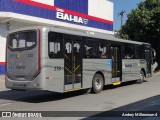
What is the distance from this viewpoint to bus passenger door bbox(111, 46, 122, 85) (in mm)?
17812

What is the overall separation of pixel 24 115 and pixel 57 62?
137 inches

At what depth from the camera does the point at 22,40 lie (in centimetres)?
1335

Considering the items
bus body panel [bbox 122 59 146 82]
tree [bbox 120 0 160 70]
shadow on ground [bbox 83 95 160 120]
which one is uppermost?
tree [bbox 120 0 160 70]

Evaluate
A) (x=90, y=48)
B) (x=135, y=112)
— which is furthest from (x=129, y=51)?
(x=135, y=112)

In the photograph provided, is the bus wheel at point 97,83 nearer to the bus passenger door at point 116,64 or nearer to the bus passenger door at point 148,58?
the bus passenger door at point 116,64

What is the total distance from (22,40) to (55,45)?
1332 mm

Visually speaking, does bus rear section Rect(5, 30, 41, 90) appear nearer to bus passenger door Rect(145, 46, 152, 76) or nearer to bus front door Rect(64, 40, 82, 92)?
bus front door Rect(64, 40, 82, 92)

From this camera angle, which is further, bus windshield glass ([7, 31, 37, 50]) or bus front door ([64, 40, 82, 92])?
bus front door ([64, 40, 82, 92])

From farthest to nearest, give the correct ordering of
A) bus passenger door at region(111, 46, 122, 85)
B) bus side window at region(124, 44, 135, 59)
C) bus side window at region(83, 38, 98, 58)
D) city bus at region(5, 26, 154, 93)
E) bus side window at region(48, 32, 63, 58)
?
bus side window at region(124, 44, 135, 59) → bus passenger door at region(111, 46, 122, 85) → bus side window at region(83, 38, 98, 58) → bus side window at region(48, 32, 63, 58) → city bus at region(5, 26, 154, 93)

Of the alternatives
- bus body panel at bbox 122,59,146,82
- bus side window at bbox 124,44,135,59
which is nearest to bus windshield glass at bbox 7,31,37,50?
bus body panel at bbox 122,59,146,82

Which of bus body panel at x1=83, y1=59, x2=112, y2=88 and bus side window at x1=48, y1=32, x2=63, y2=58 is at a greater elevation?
bus side window at x1=48, y1=32, x2=63, y2=58

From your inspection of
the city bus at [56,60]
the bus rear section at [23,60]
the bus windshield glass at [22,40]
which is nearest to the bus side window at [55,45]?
Answer: the city bus at [56,60]

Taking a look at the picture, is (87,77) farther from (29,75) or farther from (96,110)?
(96,110)

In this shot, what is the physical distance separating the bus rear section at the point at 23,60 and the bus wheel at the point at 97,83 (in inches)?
148
